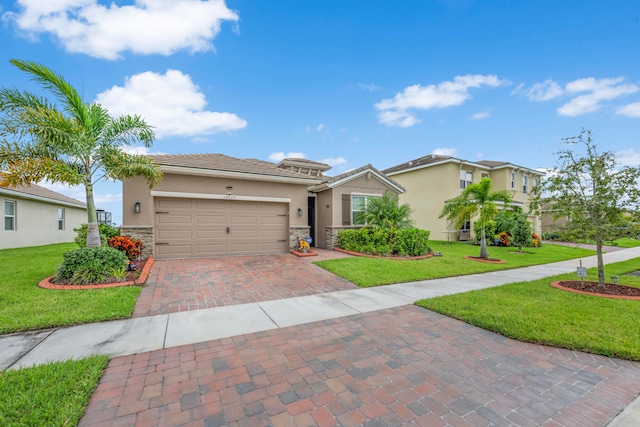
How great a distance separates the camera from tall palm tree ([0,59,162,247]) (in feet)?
19.2

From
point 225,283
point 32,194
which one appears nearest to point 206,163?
point 225,283

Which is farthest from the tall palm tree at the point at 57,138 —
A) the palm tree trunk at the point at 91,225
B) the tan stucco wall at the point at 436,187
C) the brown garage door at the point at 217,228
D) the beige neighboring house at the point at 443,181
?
the beige neighboring house at the point at 443,181

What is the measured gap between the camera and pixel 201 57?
1099 cm

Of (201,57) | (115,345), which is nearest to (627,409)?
(115,345)

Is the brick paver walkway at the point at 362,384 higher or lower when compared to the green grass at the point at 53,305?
lower

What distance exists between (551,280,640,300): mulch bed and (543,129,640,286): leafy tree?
0.21 meters

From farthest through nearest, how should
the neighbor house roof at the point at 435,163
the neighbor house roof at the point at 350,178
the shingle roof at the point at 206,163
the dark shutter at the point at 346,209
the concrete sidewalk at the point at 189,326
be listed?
the neighbor house roof at the point at 435,163, the dark shutter at the point at 346,209, the neighbor house roof at the point at 350,178, the shingle roof at the point at 206,163, the concrete sidewalk at the point at 189,326

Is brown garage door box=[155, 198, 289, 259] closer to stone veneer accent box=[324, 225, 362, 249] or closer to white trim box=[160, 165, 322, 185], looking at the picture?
white trim box=[160, 165, 322, 185]

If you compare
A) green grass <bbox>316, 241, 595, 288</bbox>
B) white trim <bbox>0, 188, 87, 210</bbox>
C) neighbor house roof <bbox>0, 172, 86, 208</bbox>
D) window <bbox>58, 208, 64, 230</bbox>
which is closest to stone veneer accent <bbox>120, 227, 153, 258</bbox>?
neighbor house roof <bbox>0, 172, 86, 208</bbox>

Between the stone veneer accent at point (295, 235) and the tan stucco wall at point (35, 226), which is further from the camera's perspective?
the tan stucco wall at point (35, 226)

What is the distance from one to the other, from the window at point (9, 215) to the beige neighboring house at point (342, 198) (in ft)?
47.5

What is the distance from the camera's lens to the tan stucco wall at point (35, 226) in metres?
13.1

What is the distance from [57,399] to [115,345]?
1179mm

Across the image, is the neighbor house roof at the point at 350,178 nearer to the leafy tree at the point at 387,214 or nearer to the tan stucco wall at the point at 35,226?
the leafy tree at the point at 387,214
